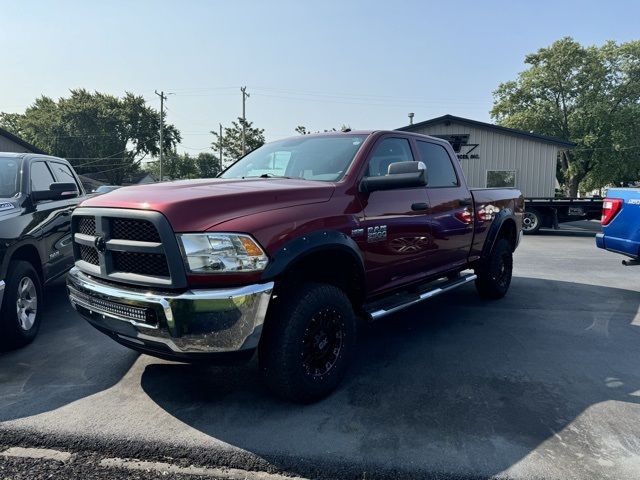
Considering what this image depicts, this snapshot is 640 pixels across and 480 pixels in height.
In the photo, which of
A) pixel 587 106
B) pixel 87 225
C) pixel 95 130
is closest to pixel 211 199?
pixel 87 225

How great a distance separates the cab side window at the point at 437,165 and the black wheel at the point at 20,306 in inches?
158

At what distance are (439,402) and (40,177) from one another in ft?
16.2

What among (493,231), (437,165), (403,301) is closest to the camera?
(403,301)

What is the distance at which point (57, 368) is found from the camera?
3863 mm

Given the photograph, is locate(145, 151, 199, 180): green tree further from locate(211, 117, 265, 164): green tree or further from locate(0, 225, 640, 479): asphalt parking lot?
locate(0, 225, 640, 479): asphalt parking lot

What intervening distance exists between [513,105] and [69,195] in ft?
127

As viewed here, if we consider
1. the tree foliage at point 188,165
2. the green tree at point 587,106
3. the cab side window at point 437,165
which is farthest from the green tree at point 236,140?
the cab side window at point 437,165

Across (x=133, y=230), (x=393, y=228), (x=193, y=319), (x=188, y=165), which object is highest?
(x=188, y=165)

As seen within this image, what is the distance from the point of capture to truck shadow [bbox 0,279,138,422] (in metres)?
3.27

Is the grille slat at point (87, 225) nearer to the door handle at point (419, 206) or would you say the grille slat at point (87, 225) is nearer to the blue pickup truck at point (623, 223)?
the door handle at point (419, 206)

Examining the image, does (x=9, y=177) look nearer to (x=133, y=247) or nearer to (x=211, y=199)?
(x=133, y=247)

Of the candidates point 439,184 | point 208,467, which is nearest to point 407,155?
point 439,184

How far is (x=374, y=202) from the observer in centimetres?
366

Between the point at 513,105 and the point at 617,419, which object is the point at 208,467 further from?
the point at 513,105
